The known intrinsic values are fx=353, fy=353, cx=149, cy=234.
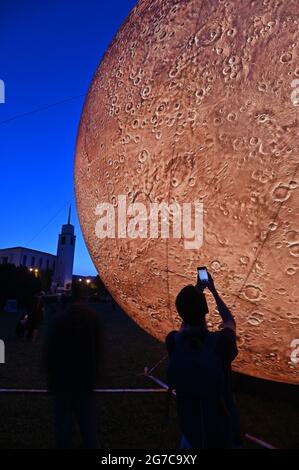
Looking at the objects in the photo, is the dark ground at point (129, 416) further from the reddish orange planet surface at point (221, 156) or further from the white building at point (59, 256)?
the white building at point (59, 256)

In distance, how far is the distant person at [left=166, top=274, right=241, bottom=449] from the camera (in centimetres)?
171

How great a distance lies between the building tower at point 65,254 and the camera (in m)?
81.5

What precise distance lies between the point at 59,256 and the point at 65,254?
182 centimetres

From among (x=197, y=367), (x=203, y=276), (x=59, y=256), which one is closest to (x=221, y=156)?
(x=203, y=276)

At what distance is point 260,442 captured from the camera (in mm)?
2939

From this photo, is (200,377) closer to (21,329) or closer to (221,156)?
(221,156)

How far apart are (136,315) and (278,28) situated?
2782 mm

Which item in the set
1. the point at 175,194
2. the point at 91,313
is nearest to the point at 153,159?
the point at 175,194

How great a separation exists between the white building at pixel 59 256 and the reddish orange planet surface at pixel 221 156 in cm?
7617

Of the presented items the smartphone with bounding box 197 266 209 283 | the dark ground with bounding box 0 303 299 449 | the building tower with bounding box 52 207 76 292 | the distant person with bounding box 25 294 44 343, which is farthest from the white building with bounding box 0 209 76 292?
the smartphone with bounding box 197 266 209 283

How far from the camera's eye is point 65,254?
84.2m

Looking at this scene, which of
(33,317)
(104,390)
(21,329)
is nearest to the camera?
(104,390)

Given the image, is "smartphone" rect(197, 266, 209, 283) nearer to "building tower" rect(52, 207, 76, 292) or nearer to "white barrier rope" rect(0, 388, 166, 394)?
"white barrier rope" rect(0, 388, 166, 394)

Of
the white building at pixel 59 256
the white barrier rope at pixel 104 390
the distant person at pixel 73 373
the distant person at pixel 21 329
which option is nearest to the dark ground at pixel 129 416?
the white barrier rope at pixel 104 390
